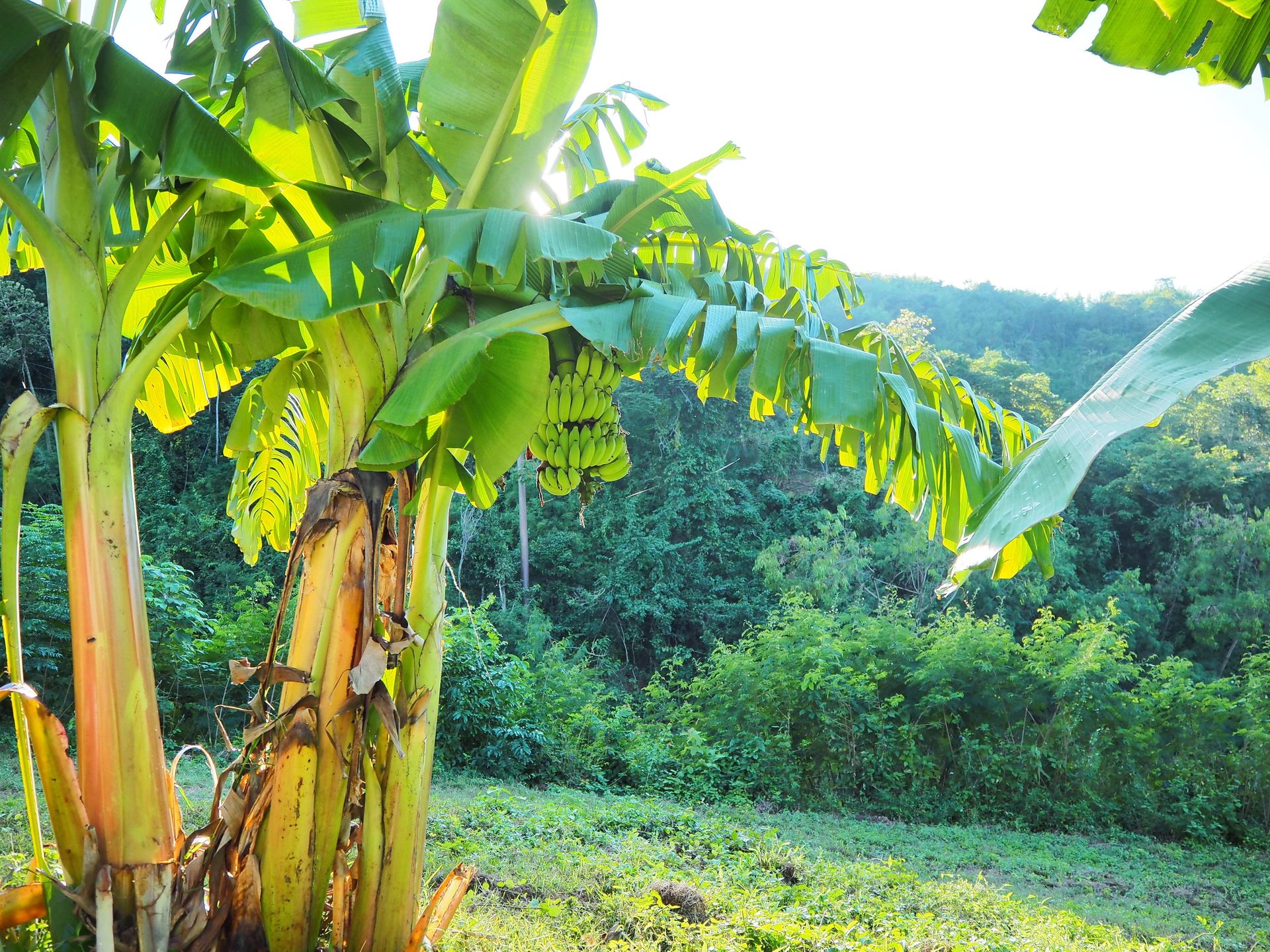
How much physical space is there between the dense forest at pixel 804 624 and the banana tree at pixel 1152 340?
140 centimetres

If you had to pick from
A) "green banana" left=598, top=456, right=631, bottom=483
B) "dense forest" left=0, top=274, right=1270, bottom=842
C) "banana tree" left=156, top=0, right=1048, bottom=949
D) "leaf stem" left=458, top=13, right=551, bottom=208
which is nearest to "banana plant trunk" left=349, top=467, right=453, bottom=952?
"banana tree" left=156, top=0, right=1048, bottom=949

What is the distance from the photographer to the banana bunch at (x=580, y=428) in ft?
7.19

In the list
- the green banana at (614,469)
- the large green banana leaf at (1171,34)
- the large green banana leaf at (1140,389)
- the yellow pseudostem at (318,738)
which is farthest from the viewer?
the green banana at (614,469)

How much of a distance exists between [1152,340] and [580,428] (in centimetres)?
158

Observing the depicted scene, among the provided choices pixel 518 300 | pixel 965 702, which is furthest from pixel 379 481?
pixel 965 702

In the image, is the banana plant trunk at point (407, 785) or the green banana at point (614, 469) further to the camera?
the green banana at point (614, 469)

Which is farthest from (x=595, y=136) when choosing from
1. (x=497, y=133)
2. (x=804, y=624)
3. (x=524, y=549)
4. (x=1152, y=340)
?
(x=524, y=549)

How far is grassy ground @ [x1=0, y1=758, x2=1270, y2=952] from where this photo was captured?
243 cm

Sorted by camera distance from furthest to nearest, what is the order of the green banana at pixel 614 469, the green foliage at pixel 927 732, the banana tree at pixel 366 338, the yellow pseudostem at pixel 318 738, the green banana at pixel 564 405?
1. the green foliage at pixel 927 732
2. the green banana at pixel 614 469
3. the green banana at pixel 564 405
4. the yellow pseudostem at pixel 318 738
5. the banana tree at pixel 366 338

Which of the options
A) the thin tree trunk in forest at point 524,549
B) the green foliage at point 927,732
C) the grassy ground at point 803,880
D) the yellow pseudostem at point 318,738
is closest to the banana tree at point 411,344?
the yellow pseudostem at point 318,738

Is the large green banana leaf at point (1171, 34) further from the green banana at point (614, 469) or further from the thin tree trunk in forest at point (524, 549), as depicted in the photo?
the thin tree trunk in forest at point (524, 549)

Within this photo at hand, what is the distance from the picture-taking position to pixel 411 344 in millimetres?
1899

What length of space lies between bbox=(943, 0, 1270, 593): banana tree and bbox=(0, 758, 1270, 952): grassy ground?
5.97ft

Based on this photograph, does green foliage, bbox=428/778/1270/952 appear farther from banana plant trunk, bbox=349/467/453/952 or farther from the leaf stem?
the leaf stem
